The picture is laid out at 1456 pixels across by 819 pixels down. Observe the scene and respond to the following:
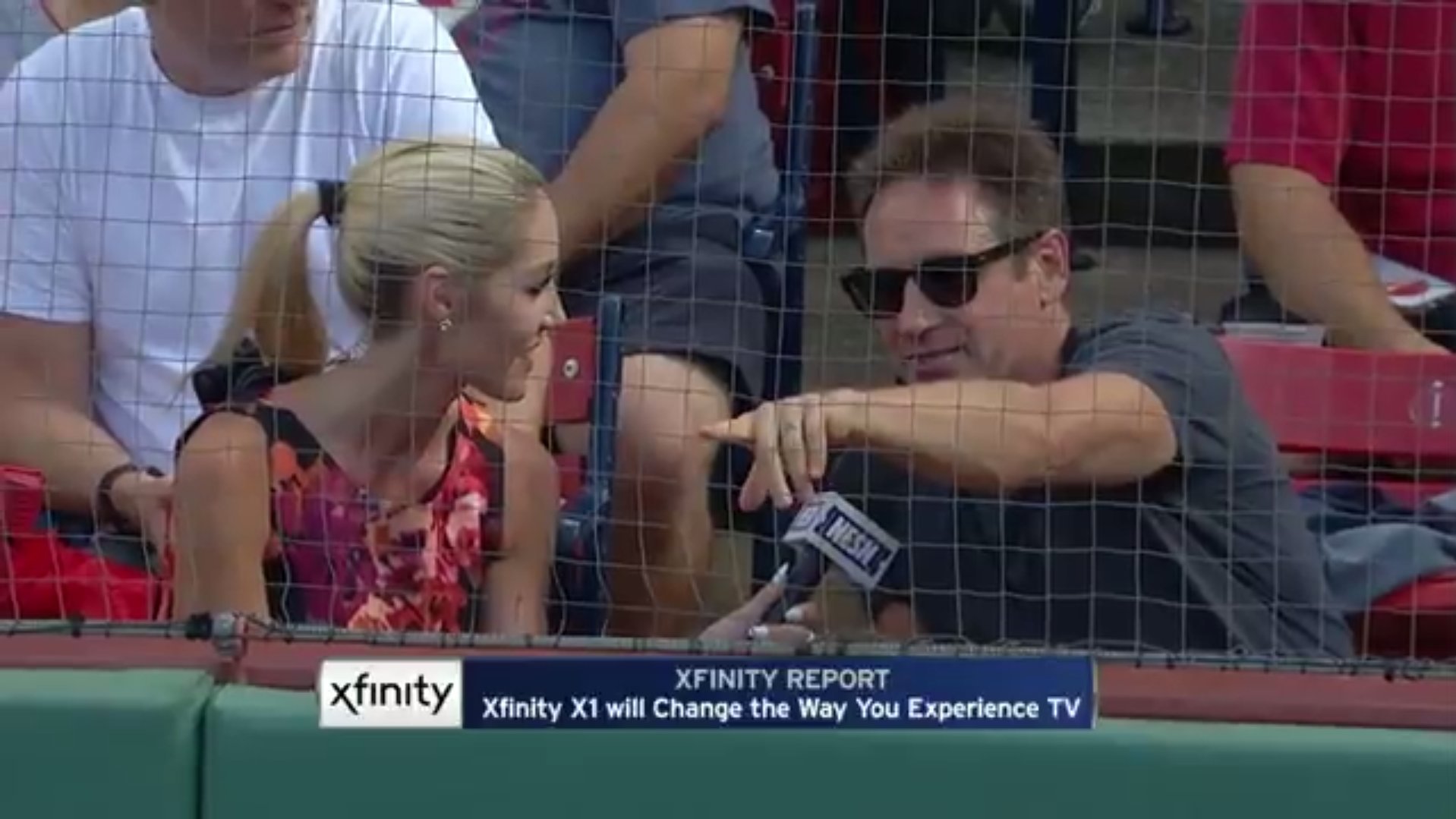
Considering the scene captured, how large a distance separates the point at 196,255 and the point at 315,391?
0.80 ft

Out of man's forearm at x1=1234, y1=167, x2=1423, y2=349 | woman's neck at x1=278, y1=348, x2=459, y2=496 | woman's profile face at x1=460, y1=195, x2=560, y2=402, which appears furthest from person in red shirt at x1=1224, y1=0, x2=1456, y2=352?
woman's neck at x1=278, y1=348, x2=459, y2=496

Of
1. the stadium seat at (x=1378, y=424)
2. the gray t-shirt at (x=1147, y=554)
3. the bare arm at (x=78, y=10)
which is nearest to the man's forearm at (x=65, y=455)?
the bare arm at (x=78, y=10)

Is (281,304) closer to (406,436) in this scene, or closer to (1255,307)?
(406,436)

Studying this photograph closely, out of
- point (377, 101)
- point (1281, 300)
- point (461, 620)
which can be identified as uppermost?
point (377, 101)

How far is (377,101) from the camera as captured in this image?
3.07 m

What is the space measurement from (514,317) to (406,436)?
0.54 ft

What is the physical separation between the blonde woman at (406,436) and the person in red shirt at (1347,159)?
2.72 feet

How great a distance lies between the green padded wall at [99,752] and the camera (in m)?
2.41

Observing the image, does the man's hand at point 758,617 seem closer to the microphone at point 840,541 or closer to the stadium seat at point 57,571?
the microphone at point 840,541

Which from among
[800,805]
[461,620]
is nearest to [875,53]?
[461,620]

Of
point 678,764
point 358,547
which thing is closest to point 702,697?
point 678,764

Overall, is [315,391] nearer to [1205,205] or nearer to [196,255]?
[196,255]

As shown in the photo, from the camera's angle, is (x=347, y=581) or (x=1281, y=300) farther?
(x=1281, y=300)

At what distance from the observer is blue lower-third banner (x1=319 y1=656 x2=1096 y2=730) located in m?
2.42
